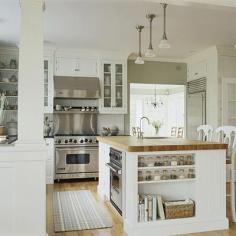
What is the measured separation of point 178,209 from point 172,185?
11.1 inches

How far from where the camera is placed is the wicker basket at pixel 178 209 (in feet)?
9.78

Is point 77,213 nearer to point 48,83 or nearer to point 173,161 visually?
point 173,161

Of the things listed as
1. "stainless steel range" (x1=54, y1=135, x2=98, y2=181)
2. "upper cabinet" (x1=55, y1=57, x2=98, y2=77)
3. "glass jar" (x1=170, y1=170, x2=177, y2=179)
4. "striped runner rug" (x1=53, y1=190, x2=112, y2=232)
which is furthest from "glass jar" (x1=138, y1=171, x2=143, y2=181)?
"upper cabinet" (x1=55, y1=57, x2=98, y2=77)

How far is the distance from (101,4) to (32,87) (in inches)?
69.8

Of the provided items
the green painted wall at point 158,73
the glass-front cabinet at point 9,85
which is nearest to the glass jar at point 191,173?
the green painted wall at point 158,73

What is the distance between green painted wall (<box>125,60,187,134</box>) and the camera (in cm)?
659

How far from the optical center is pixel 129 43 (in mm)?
5457

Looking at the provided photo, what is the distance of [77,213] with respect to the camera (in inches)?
144

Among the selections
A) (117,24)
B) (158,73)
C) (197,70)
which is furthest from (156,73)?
(117,24)

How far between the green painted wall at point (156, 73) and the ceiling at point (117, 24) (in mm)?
839

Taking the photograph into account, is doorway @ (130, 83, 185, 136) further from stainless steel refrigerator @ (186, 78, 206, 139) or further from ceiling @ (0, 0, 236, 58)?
ceiling @ (0, 0, 236, 58)

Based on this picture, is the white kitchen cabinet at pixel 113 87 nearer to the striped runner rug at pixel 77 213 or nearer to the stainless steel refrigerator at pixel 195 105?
the stainless steel refrigerator at pixel 195 105

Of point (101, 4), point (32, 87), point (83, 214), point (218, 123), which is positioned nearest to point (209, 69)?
point (218, 123)

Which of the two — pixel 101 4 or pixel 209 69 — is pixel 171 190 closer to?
pixel 101 4
